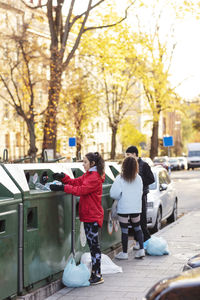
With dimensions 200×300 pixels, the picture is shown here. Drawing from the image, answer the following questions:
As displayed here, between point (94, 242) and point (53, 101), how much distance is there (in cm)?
1774

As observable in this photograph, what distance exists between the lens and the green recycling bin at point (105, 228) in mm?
8492

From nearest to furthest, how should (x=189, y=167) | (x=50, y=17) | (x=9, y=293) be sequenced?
(x=9, y=293) < (x=50, y=17) < (x=189, y=167)

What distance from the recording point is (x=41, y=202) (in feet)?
23.5

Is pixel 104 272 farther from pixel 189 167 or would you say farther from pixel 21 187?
pixel 189 167

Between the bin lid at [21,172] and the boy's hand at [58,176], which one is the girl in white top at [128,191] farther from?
the bin lid at [21,172]

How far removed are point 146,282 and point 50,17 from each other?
61.1 feet

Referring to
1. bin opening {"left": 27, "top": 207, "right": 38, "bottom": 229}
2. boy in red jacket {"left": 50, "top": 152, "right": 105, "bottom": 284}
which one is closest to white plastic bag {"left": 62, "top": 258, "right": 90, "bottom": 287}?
boy in red jacket {"left": 50, "top": 152, "right": 105, "bottom": 284}

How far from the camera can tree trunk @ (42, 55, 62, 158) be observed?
2503 centimetres

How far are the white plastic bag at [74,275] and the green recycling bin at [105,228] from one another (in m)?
0.76

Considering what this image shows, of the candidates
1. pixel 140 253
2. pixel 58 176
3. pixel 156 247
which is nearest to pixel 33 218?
pixel 58 176

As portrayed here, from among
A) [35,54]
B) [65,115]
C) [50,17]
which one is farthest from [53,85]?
[65,115]

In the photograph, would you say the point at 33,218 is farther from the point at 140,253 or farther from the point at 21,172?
the point at 140,253

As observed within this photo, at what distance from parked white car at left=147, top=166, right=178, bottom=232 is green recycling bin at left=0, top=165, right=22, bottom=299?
7650mm

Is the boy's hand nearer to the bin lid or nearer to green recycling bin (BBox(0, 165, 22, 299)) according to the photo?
the bin lid
